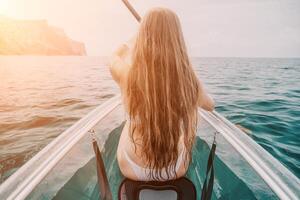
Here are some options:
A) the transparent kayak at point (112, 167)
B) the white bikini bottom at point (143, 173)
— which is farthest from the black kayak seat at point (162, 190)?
the transparent kayak at point (112, 167)

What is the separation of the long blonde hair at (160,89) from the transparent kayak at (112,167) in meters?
0.55

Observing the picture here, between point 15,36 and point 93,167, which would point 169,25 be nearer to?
point 93,167

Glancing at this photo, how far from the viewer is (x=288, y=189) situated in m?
1.15

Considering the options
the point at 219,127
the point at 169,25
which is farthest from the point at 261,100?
the point at 169,25

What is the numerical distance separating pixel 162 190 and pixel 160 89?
0.51 m

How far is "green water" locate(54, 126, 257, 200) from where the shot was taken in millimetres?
1676

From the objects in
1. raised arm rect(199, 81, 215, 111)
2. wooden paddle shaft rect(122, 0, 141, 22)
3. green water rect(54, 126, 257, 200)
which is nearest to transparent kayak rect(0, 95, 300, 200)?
green water rect(54, 126, 257, 200)

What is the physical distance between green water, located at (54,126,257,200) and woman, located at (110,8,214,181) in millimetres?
692

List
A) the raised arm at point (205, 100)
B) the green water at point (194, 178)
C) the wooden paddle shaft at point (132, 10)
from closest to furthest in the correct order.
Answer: the raised arm at point (205, 100), the green water at point (194, 178), the wooden paddle shaft at point (132, 10)

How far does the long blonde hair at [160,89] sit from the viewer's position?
1150mm

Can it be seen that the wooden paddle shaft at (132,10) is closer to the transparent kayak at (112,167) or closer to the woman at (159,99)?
the transparent kayak at (112,167)

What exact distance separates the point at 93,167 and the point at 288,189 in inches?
56.4

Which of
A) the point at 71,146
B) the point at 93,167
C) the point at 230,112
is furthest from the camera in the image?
the point at 230,112

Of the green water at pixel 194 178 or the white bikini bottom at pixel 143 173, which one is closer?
the white bikini bottom at pixel 143 173
